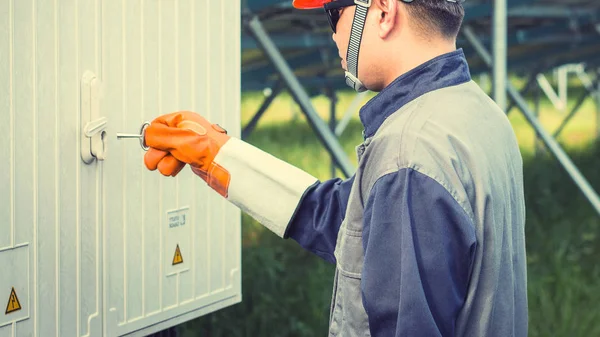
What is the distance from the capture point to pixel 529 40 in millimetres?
6684

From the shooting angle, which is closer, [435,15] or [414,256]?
[414,256]

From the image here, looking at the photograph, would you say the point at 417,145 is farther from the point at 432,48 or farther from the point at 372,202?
the point at 432,48

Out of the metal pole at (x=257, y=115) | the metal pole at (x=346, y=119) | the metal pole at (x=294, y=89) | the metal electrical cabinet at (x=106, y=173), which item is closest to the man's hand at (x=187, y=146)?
the metal electrical cabinet at (x=106, y=173)

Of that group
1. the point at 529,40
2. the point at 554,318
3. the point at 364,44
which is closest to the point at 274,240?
the point at 554,318

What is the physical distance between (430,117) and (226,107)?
1.22 metres

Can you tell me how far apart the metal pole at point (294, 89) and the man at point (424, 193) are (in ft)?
6.27

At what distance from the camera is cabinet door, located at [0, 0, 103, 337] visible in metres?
1.95

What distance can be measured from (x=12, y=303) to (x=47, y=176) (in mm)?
303

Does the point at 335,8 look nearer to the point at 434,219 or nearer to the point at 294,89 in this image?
the point at 434,219

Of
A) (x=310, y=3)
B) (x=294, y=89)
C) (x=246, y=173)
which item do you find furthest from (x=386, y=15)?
(x=294, y=89)

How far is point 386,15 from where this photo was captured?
166cm

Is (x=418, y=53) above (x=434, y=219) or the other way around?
above

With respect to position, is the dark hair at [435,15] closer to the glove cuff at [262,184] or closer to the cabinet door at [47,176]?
the glove cuff at [262,184]

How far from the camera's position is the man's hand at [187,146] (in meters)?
2.07
